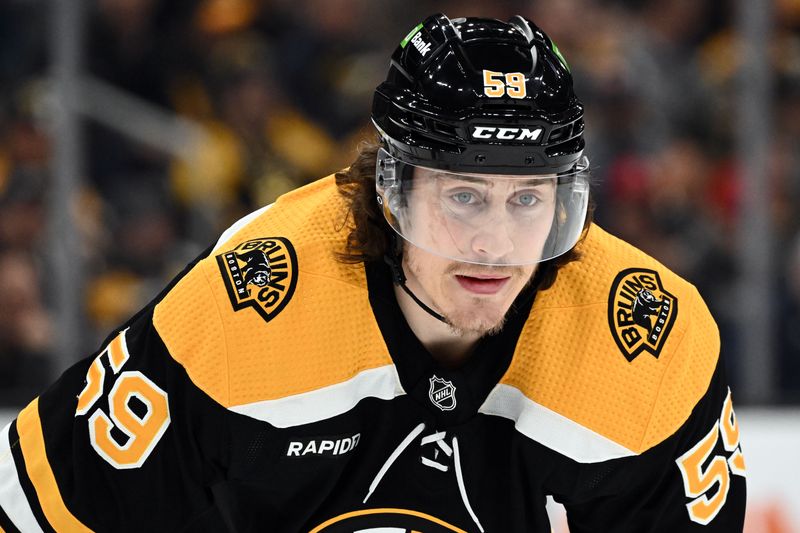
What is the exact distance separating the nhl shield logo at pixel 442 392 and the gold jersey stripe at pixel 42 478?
1.80 feet

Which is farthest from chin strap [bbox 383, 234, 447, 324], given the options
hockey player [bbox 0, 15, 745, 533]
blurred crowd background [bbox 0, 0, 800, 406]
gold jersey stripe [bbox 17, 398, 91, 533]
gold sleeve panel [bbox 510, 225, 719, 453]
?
blurred crowd background [bbox 0, 0, 800, 406]

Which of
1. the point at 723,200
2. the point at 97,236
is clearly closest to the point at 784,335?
the point at 723,200

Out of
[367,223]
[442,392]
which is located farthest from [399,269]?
[442,392]

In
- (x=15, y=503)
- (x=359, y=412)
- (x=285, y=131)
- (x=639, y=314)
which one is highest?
(x=639, y=314)

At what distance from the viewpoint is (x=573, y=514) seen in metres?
2.00

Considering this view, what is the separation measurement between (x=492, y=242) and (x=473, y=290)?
79mm

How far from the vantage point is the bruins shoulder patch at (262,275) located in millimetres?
1810

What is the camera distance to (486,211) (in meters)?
1.75

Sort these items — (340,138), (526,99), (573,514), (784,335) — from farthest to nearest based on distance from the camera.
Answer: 1. (340,138)
2. (784,335)
3. (573,514)
4. (526,99)

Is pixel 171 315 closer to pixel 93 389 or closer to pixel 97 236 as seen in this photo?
pixel 93 389

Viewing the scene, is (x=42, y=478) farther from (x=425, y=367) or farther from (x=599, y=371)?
(x=599, y=371)

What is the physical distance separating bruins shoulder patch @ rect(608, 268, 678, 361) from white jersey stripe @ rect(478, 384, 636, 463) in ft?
0.44

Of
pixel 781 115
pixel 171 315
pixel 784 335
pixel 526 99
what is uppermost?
pixel 526 99

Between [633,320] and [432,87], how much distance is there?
1.56 ft
